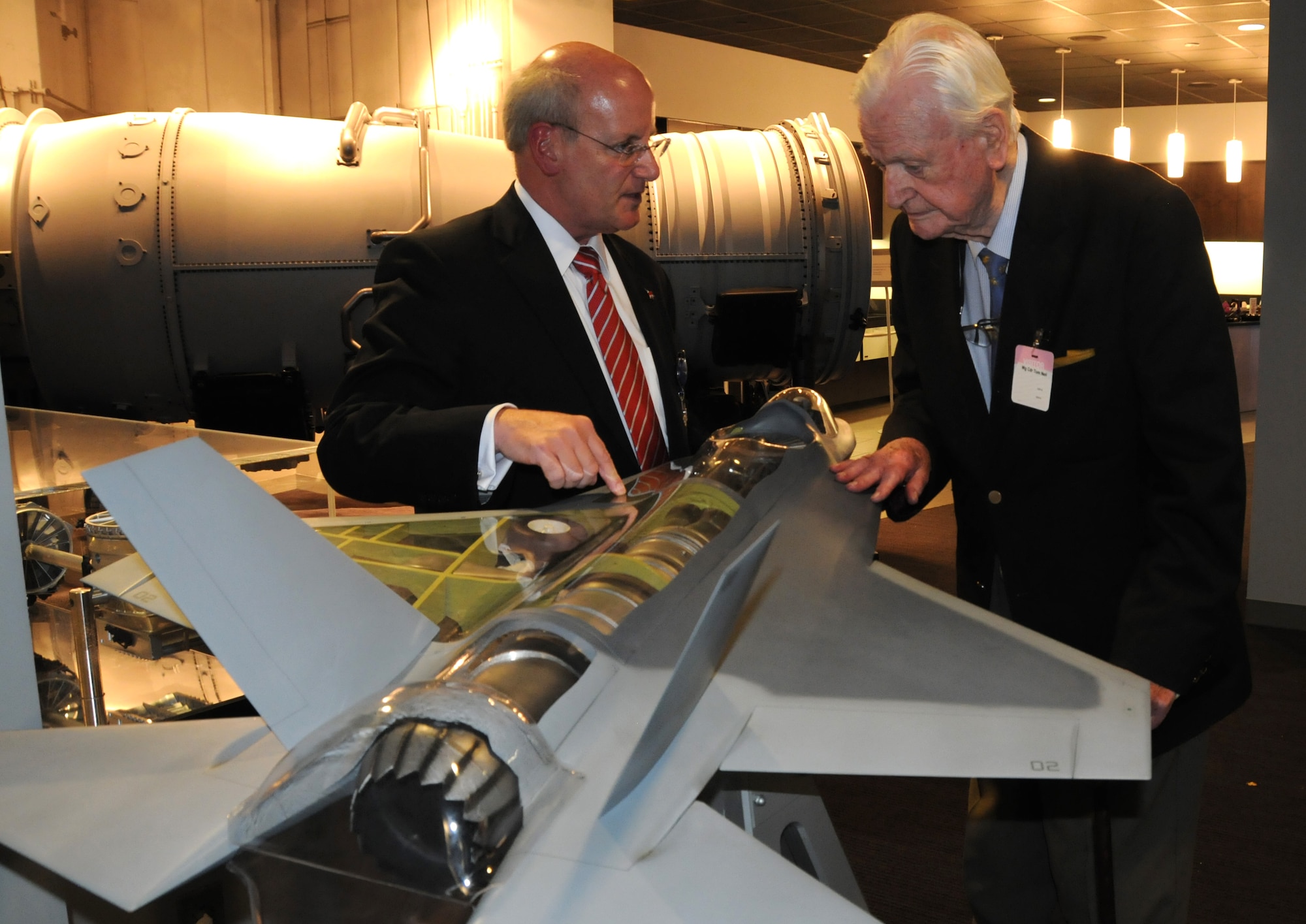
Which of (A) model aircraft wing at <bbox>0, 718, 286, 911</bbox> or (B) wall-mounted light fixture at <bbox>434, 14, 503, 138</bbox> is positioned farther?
(B) wall-mounted light fixture at <bbox>434, 14, 503, 138</bbox>

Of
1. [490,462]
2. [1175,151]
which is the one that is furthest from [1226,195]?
[490,462]

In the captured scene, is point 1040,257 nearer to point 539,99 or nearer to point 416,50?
point 539,99

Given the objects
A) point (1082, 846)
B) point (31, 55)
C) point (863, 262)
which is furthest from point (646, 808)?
point (31, 55)

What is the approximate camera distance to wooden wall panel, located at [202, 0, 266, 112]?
10.1 meters

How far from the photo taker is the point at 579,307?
2242 millimetres

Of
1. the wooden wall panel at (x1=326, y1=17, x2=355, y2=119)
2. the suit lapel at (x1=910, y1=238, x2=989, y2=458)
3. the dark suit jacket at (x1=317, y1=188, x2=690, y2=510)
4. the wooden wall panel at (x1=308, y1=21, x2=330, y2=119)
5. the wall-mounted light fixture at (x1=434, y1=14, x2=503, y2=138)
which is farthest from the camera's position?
the wooden wall panel at (x1=308, y1=21, x2=330, y2=119)

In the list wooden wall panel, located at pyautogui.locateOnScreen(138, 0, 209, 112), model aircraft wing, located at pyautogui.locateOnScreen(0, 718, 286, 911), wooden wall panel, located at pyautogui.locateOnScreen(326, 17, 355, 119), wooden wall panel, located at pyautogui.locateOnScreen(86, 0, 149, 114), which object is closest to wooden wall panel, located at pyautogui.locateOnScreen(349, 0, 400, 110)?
wooden wall panel, located at pyautogui.locateOnScreen(326, 17, 355, 119)

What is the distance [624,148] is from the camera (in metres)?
2.24

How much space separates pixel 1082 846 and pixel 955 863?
1.24 m

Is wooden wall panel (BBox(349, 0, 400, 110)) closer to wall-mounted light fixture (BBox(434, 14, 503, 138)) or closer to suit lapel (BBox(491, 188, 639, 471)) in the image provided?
wall-mounted light fixture (BBox(434, 14, 503, 138))

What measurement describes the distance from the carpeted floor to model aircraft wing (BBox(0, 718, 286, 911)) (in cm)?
204

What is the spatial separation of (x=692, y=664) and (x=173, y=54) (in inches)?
420

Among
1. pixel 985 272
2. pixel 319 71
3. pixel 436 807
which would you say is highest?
pixel 319 71

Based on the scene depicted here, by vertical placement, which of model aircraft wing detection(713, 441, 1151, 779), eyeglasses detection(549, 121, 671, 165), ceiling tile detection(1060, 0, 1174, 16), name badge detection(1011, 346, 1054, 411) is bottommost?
model aircraft wing detection(713, 441, 1151, 779)
